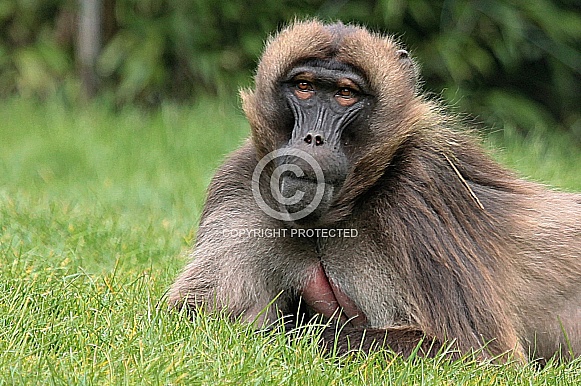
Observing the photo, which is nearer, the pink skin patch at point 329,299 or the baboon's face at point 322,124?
the baboon's face at point 322,124

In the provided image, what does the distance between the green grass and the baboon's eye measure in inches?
39.2

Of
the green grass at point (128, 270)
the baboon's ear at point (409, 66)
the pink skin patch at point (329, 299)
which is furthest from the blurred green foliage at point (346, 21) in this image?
the pink skin patch at point (329, 299)

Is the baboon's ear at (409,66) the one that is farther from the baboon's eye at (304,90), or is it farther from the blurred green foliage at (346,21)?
the blurred green foliage at (346,21)

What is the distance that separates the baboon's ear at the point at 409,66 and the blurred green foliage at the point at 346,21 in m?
5.97

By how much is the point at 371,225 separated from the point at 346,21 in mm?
6601

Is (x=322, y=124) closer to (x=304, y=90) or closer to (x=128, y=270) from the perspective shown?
(x=304, y=90)

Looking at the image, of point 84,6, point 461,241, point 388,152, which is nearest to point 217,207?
point 388,152

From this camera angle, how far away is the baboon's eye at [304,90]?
4.12 metres

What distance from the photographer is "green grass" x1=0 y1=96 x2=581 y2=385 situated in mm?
3418

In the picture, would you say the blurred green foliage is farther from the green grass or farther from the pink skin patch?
the pink skin patch

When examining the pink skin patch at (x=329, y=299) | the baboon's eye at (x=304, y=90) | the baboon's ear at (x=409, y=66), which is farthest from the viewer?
the baboon's ear at (x=409, y=66)

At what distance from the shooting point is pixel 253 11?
1095cm

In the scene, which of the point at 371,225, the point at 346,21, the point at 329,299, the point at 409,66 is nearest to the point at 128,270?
the point at 329,299

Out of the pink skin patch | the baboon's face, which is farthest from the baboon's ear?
the pink skin patch
